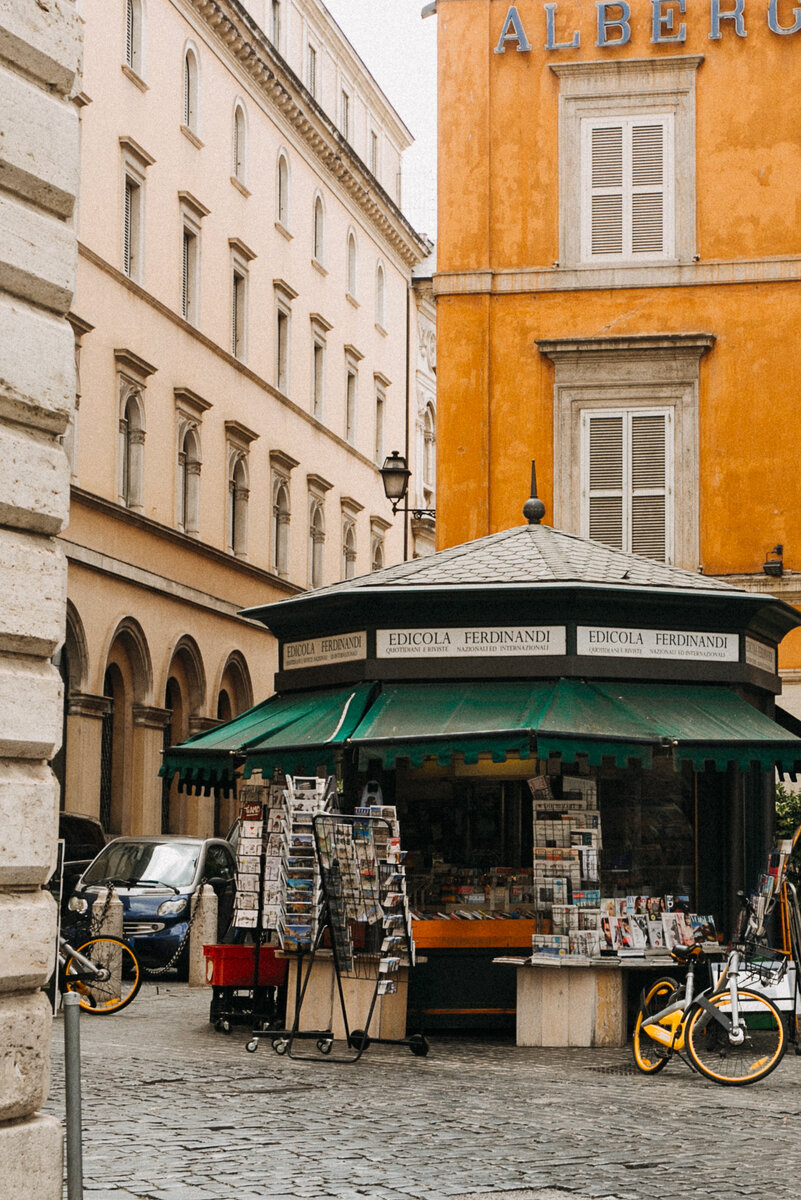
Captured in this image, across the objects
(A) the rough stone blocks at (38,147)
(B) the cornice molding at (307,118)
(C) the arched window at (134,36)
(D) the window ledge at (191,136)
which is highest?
(B) the cornice molding at (307,118)

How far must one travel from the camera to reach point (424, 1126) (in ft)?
34.9

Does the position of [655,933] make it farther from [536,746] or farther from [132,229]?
[132,229]

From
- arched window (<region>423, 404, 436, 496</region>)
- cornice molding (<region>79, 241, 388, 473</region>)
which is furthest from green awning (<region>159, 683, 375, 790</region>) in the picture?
arched window (<region>423, 404, 436, 496</region>)

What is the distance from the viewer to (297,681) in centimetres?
1752

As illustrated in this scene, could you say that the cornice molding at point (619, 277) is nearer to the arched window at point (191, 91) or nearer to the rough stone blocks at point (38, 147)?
the arched window at point (191, 91)

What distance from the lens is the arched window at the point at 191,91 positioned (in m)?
38.9

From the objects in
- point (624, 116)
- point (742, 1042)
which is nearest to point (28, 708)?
point (742, 1042)

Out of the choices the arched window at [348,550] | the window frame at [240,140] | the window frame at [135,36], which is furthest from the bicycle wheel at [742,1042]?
the arched window at [348,550]

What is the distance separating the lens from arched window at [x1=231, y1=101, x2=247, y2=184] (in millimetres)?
41969

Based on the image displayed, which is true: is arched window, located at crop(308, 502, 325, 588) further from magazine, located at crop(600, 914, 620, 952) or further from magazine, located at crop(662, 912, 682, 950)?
magazine, located at crop(600, 914, 620, 952)

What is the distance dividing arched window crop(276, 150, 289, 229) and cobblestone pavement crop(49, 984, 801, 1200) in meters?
32.6

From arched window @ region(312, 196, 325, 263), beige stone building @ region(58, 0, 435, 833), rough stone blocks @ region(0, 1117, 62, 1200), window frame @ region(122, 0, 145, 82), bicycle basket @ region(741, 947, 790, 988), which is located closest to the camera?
rough stone blocks @ region(0, 1117, 62, 1200)

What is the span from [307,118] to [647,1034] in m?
36.3

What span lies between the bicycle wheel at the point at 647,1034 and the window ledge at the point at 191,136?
90.1 feet
